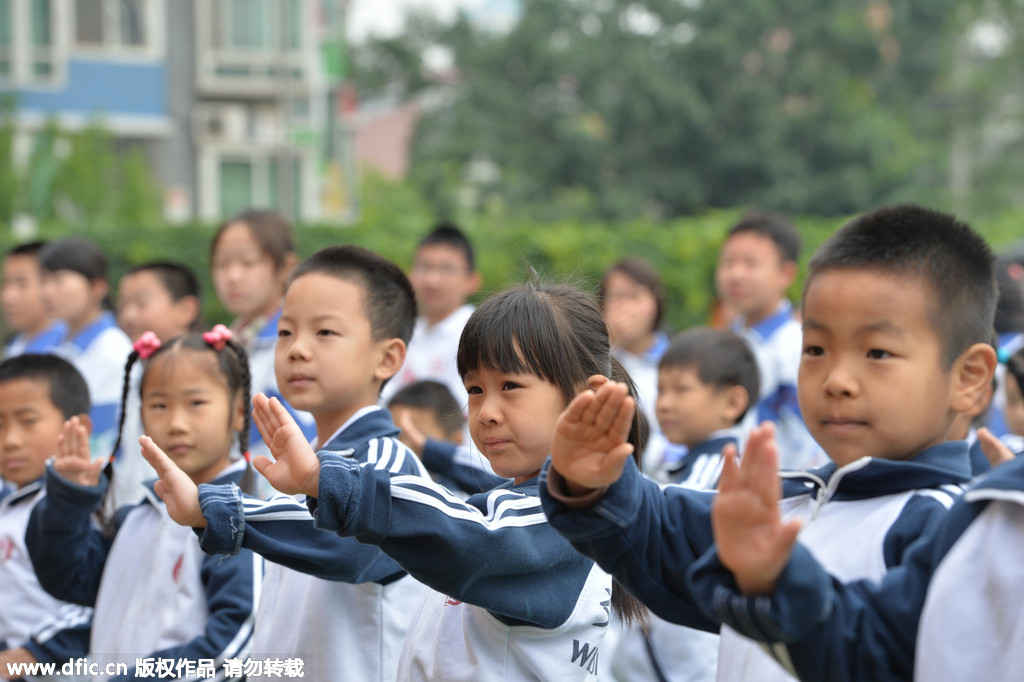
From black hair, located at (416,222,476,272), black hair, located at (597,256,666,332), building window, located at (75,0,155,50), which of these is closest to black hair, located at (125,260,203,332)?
black hair, located at (416,222,476,272)

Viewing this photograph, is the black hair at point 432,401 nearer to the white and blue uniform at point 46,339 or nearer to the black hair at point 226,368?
the black hair at point 226,368

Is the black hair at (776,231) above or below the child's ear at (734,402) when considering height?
above

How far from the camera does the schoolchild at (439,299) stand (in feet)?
17.8

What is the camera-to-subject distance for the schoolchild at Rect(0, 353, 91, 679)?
3.02 meters

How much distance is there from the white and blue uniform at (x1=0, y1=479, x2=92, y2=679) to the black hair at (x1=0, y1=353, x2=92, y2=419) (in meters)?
0.27

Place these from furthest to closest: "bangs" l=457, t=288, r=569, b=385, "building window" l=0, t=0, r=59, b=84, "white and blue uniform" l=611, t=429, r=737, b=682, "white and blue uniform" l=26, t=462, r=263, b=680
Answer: "building window" l=0, t=0, r=59, b=84
"white and blue uniform" l=611, t=429, r=737, b=682
"white and blue uniform" l=26, t=462, r=263, b=680
"bangs" l=457, t=288, r=569, b=385

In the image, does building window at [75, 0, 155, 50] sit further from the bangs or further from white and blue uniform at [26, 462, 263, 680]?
the bangs

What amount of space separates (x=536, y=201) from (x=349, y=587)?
57.9ft

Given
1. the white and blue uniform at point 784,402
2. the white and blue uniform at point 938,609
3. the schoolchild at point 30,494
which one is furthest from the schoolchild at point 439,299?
the white and blue uniform at point 938,609

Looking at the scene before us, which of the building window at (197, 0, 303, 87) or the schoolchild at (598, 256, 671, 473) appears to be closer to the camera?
the schoolchild at (598, 256, 671, 473)

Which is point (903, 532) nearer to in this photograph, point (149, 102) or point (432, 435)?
point (432, 435)

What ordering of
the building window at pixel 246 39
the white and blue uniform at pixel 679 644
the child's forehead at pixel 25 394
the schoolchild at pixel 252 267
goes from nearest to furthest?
the child's forehead at pixel 25 394
the white and blue uniform at pixel 679 644
the schoolchild at pixel 252 267
the building window at pixel 246 39

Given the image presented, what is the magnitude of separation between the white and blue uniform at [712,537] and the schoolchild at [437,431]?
171 centimetres

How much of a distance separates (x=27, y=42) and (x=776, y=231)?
17991 mm
